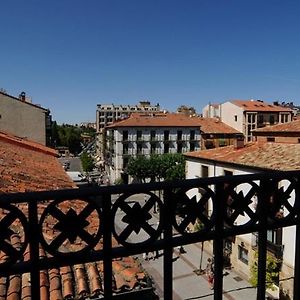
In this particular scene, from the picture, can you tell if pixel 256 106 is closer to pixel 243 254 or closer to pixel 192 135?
pixel 192 135

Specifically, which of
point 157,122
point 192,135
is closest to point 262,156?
point 157,122

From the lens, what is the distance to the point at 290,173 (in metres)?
1.60

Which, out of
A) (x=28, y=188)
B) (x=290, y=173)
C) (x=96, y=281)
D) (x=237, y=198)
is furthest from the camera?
(x=28, y=188)

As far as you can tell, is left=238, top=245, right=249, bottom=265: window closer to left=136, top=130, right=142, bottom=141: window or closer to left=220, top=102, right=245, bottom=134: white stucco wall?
left=136, top=130, right=142, bottom=141: window

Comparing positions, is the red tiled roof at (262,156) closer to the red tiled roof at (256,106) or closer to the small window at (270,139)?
the small window at (270,139)

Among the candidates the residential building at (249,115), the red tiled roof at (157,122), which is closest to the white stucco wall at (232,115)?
the residential building at (249,115)

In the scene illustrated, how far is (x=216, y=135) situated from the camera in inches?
1636

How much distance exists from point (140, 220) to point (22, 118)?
21.7 metres

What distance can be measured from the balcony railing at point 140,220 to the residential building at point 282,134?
56.8 feet

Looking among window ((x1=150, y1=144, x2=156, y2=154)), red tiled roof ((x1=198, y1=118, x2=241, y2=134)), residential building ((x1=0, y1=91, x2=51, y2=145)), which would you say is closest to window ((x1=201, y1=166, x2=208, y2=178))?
residential building ((x1=0, y1=91, x2=51, y2=145))

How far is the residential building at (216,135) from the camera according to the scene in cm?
4075

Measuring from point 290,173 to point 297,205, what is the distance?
0.56 ft

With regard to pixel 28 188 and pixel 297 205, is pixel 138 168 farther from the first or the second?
pixel 297 205

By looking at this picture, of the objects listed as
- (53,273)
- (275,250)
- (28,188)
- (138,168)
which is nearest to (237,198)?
(53,273)
